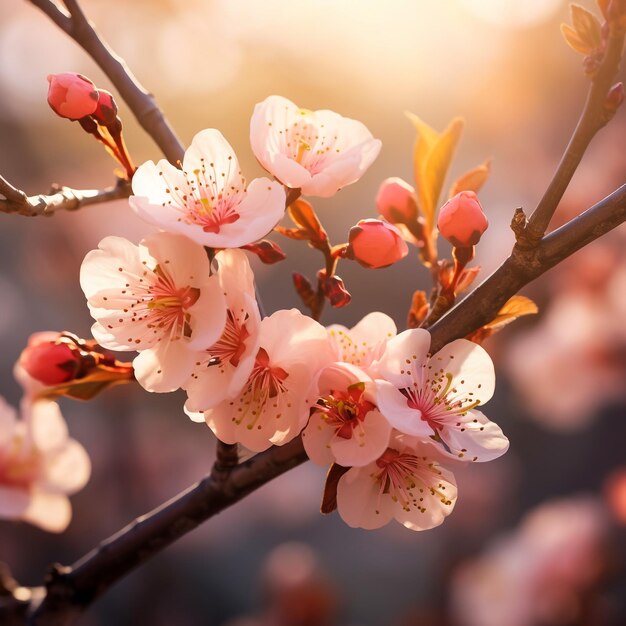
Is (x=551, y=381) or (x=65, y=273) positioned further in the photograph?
(x=65, y=273)

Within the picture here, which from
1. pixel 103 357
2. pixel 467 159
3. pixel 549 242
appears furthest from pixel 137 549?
pixel 467 159

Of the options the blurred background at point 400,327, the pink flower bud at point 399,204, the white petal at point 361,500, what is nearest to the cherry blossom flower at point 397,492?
the white petal at point 361,500

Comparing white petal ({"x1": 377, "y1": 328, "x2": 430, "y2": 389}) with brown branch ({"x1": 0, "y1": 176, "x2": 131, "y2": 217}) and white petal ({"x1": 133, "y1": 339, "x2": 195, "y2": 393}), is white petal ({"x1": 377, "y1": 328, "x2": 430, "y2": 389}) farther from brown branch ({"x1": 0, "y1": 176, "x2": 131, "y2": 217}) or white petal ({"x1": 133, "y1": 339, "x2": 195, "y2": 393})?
brown branch ({"x1": 0, "y1": 176, "x2": 131, "y2": 217})

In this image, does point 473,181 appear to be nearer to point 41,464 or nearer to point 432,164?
point 432,164

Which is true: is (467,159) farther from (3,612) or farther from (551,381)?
(3,612)

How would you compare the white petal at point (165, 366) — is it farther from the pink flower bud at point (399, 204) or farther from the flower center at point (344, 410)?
the pink flower bud at point (399, 204)

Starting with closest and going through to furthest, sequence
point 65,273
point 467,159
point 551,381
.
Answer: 1. point 551,381
2. point 65,273
3. point 467,159

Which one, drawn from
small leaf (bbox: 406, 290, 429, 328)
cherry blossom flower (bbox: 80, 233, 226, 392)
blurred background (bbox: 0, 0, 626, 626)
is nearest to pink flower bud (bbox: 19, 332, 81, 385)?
cherry blossom flower (bbox: 80, 233, 226, 392)
